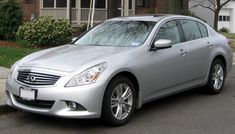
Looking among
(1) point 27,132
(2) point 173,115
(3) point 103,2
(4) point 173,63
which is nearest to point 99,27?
(4) point 173,63

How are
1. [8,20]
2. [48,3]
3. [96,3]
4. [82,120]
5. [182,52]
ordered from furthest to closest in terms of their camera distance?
[96,3] → [48,3] → [8,20] → [182,52] → [82,120]

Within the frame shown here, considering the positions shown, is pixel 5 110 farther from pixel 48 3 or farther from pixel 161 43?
pixel 48 3

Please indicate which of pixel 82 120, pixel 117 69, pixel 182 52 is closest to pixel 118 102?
pixel 117 69

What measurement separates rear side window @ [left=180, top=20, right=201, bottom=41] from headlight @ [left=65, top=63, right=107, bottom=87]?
7.96 ft

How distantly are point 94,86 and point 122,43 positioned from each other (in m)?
1.40

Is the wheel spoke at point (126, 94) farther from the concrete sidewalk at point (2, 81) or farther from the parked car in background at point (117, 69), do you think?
the concrete sidewalk at point (2, 81)

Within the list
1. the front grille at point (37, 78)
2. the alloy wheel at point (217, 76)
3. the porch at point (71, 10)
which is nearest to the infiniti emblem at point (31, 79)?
the front grille at point (37, 78)

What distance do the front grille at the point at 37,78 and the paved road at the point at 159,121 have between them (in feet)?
2.10

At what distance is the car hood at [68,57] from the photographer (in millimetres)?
6448

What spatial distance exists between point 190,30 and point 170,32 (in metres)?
0.71

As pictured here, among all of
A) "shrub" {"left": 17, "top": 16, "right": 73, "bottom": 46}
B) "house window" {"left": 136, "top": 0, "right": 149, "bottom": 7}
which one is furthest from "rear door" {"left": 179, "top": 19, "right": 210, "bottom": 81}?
"house window" {"left": 136, "top": 0, "right": 149, "bottom": 7}

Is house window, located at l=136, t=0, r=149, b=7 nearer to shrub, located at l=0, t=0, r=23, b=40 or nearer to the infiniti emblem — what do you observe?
shrub, located at l=0, t=0, r=23, b=40

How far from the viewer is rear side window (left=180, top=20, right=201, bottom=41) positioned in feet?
27.3

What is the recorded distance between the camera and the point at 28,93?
6387 mm
